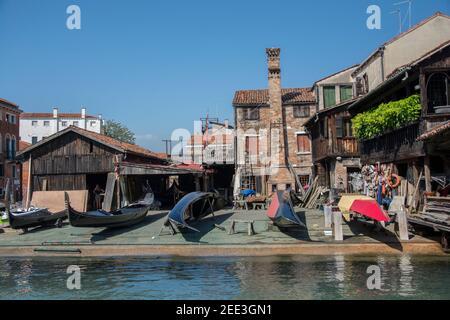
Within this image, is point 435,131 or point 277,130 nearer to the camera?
point 435,131

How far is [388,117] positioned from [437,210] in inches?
190

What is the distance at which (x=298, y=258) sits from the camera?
→ 516 inches

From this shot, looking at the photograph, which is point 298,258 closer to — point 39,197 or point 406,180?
point 406,180

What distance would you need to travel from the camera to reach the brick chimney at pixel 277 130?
29.9m

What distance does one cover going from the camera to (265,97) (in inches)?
1277

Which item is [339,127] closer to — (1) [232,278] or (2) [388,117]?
(2) [388,117]

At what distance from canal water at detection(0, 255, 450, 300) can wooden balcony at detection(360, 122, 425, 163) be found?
4616mm

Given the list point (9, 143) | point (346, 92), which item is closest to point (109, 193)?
point (346, 92)

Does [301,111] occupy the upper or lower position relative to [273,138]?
upper

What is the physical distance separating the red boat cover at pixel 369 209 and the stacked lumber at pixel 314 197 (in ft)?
28.0

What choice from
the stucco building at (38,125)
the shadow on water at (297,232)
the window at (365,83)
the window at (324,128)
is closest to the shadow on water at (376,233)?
the shadow on water at (297,232)

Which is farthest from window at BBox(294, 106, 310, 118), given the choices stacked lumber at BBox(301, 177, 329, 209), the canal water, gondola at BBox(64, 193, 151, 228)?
the canal water

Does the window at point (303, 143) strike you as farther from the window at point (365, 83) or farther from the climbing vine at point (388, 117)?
the climbing vine at point (388, 117)
